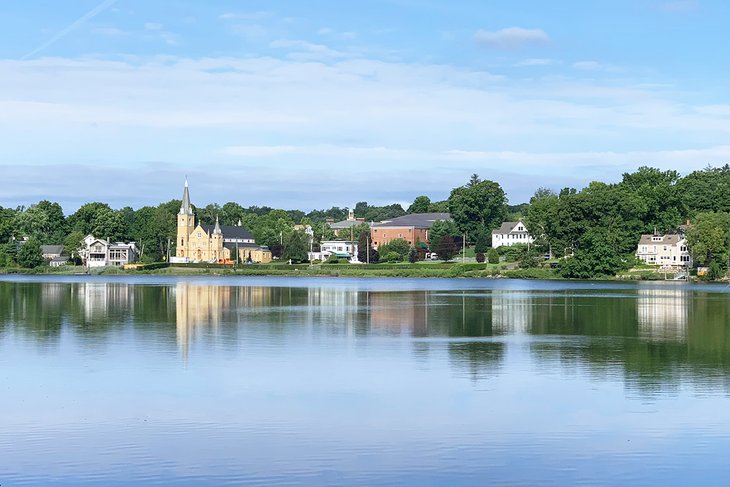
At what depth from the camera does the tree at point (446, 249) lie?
4786 inches

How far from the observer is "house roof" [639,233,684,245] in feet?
352

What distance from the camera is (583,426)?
55.5ft

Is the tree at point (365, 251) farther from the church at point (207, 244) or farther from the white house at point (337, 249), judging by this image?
the church at point (207, 244)

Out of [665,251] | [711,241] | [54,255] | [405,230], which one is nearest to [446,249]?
[405,230]

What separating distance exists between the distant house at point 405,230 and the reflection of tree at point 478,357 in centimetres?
11031

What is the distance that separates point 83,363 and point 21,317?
16.8 m

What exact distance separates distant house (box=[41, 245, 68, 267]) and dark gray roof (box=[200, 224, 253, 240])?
19273mm

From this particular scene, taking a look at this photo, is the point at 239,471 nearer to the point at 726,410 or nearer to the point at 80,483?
the point at 80,483

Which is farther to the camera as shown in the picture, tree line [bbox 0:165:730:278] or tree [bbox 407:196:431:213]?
tree [bbox 407:196:431:213]

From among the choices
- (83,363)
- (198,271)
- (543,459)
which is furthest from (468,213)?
(543,459)

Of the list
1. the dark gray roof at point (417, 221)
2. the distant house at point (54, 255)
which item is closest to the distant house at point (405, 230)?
the dark gray roof at point (417, 221)

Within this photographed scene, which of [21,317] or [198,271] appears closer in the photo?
[21,317]

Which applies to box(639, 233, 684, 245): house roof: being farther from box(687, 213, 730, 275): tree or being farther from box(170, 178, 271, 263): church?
box(170, 178, 271, 263): church

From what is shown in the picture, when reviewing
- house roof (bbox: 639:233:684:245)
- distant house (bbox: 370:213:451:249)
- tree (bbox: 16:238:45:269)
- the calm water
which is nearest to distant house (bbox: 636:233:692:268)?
house roof (bbox: 639:233:684:245)
